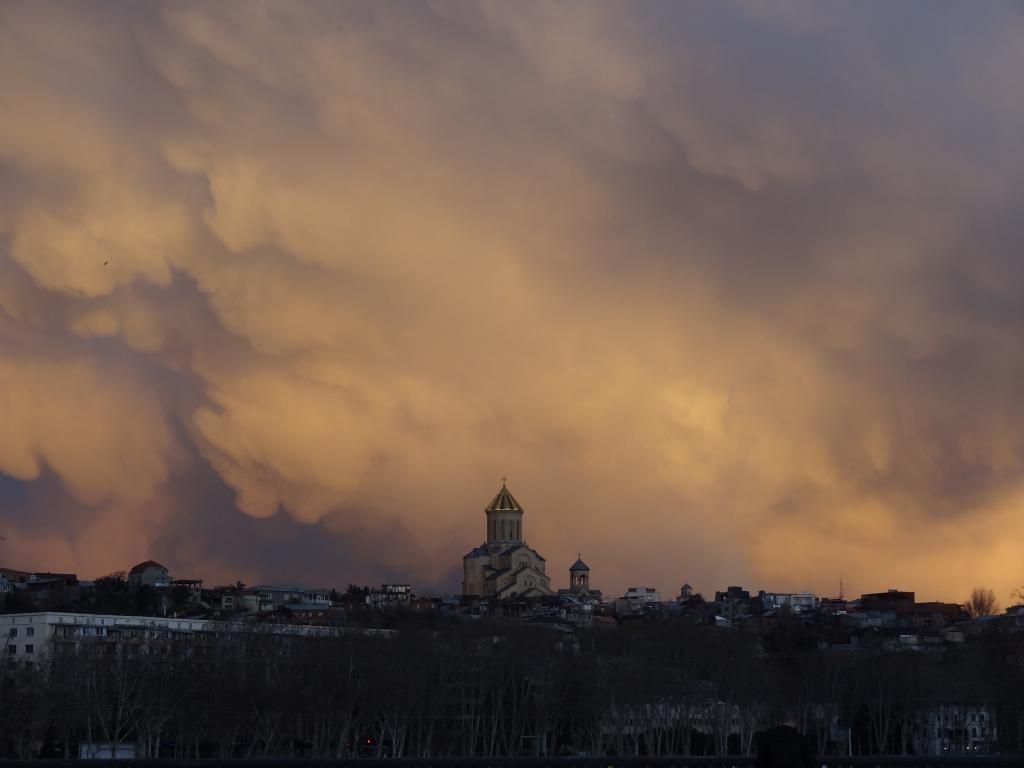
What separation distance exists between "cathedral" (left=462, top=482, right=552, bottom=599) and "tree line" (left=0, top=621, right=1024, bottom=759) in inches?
3019

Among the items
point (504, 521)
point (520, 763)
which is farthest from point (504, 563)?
point (520, 763)

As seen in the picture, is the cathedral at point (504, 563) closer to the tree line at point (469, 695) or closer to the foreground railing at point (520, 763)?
the tree line at point (469, 695)

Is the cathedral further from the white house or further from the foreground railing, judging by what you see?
the foreground railing

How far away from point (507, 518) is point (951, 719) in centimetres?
9284

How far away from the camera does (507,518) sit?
17900 centimetres

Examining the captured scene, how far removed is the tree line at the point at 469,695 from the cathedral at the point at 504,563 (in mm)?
76672

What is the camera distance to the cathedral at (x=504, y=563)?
560 feet

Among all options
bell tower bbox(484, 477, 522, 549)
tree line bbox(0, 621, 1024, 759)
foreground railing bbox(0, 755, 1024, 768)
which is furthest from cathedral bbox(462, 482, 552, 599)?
foreground railing bbox(0, 755, 1024, 768)

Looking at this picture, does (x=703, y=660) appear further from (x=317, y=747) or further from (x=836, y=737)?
(x=317, y=747)

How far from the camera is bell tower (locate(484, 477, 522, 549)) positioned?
179 metres

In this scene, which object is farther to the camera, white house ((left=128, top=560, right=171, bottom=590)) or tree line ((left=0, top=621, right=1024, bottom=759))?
white house ((left=128, top=560, right=171, bottom=590))

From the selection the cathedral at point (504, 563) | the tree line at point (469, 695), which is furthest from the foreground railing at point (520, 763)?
the cathedral at point (504, 563)

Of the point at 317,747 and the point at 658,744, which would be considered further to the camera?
the point at 658,744

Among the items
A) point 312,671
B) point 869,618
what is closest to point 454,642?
point 312,671
